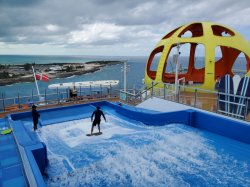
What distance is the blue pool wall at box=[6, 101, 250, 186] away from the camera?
7.14 meters

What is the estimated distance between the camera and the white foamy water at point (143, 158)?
723cm

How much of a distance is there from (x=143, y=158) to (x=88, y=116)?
20.1 feet

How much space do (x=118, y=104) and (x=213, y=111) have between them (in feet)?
20.5

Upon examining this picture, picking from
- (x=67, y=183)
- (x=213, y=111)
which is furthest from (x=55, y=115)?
(x=213, y=111)

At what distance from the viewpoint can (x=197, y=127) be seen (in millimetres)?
11555

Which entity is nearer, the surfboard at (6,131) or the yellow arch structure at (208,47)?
the surfboard at (6,131)

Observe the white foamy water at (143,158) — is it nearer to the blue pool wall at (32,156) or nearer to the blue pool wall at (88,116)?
the blue pool wall at (88,116)

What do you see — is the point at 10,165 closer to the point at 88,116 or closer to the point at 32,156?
the point at 32,156

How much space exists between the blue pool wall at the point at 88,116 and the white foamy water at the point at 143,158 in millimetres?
401

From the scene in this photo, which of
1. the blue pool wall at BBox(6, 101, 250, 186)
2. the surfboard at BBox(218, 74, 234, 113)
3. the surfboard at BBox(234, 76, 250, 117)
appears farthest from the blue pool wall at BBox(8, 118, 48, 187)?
the surfboard at BBox(234, 76, 250, 117)

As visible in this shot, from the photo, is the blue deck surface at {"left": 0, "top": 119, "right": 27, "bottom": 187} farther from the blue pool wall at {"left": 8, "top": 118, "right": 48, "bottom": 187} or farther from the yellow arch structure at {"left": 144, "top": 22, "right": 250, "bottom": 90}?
the yellow arch structure at {"left": 144, "top": 22, "right": 250, "bottom": 90}

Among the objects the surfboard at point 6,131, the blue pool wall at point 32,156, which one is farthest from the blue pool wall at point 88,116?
the surfboard at point 6,131

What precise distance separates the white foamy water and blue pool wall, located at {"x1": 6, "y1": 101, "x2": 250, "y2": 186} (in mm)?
401

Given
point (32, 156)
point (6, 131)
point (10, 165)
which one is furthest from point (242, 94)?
point (6, 131)
